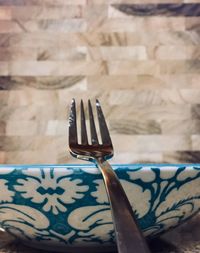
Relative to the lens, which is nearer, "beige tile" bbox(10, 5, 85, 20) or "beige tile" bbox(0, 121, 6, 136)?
"beige tile" bbox(0, 121, 6, 136)

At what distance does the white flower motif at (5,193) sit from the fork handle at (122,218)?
7 centimetres

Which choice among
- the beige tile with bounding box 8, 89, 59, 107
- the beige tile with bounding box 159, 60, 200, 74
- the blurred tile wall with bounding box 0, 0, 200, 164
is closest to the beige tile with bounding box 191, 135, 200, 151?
the blurred tile wall with bounding box 0, 0, 200, 164

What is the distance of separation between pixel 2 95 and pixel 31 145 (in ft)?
0.36

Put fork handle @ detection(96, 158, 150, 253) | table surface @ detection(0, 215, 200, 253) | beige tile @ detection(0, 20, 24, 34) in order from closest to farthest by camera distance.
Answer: fork handle @ detection(96, 158, 150, 253) → table surface @ detection(0, 215, 200, 253) → beige tile @ detection(0, 20, 24, 34)

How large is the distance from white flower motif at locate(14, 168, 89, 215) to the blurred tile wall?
1.07 feet

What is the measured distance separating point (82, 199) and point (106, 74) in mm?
440

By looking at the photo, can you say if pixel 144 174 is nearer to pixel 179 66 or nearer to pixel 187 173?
pixel 187 173

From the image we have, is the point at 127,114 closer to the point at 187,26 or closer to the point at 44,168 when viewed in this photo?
the point at 187,26

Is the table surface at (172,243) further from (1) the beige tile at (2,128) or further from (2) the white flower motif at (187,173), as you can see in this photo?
(1) the beige tile at (2,128)

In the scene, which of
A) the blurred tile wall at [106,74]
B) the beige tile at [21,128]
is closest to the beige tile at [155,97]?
the blurred tile wall at [106,74]

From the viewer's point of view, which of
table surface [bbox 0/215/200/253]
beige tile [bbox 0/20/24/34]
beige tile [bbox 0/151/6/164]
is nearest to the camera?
table surface [bbox 0/215/200/253]

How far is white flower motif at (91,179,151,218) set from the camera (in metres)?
0.33

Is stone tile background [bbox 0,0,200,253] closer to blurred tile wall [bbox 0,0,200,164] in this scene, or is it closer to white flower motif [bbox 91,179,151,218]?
blurred tile wall [bbox 0,0,200,164]

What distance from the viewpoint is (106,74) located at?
0.74m
